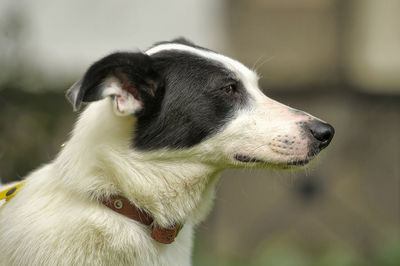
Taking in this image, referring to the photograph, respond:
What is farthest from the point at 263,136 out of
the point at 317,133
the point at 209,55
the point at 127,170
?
the point at 127,170

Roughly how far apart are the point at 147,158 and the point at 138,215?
11.6 inches

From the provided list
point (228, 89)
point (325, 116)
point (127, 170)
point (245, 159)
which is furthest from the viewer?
point (325, 116)

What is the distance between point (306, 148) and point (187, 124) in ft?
2.06

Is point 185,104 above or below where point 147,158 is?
above

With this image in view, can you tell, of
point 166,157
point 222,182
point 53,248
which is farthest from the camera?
point 222,182

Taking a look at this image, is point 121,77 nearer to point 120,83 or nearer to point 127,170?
point 120,83

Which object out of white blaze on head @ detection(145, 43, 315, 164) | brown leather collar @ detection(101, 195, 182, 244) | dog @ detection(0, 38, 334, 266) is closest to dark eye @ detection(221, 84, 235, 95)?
dog @ detection(0, 38, 334, 266)

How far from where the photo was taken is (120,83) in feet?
10.00

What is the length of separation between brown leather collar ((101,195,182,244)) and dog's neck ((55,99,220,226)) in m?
0.03

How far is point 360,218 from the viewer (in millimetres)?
7777

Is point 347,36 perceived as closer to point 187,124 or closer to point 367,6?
point 367,6

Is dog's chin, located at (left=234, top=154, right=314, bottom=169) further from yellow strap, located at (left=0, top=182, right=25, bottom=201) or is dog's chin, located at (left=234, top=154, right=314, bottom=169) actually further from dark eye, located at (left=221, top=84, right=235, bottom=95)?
yellow strap, located at (left=0, top=182, right=25, bottom=201)

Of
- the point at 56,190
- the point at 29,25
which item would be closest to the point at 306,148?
the point at 56,190

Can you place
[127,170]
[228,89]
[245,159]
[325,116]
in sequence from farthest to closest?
[325,116] < [228,89] < [245,159] < [127,170]
